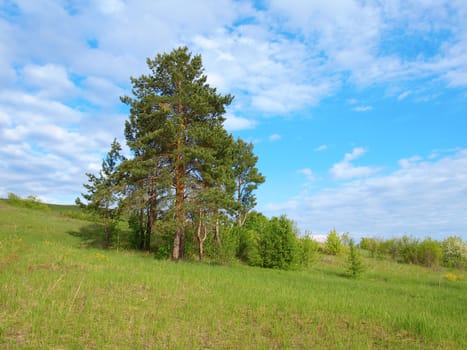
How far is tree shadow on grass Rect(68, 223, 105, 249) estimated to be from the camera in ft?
85.1

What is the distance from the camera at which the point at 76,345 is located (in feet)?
20.5

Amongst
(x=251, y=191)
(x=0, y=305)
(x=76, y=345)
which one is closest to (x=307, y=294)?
(x=76, y=345)

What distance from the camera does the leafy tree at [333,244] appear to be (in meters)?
40.9

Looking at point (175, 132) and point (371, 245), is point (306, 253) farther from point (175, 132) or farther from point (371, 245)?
point (371, 245)

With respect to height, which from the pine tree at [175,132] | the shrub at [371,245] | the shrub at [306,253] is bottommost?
the shrub at [306,253]

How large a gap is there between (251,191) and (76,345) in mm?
36148

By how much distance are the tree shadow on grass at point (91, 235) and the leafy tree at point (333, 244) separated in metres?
27.1

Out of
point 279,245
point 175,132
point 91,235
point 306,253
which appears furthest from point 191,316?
point 91,235

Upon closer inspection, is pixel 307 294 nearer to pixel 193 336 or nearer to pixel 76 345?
pixel 193 336

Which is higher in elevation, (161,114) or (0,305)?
(161,114)

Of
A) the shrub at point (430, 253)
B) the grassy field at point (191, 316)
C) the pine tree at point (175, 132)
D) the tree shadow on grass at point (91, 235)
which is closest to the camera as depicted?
the grassy field at point (191, 316)

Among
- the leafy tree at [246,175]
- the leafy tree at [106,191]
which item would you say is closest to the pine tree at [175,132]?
the leafy tree at [106,191]

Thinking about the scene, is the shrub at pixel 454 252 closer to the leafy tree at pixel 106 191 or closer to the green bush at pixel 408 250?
the green bush at pixel 408 250

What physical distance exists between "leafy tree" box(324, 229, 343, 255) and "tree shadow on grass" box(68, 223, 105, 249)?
27.1m
